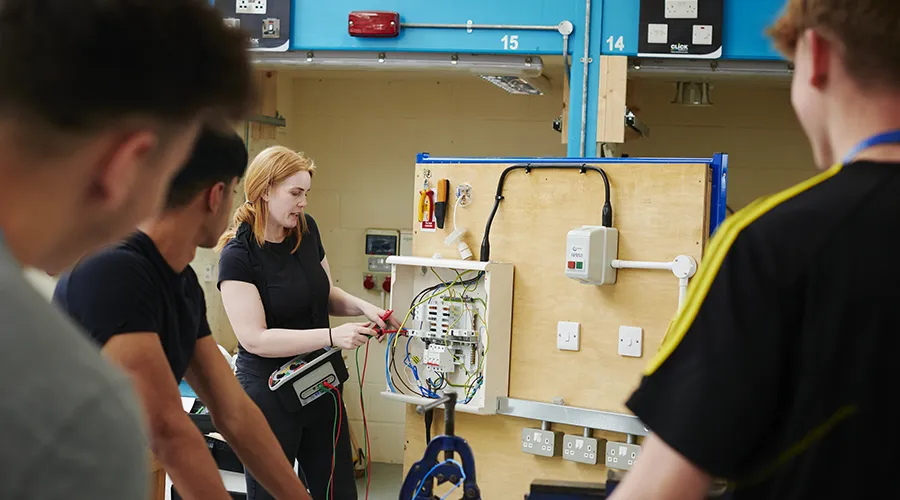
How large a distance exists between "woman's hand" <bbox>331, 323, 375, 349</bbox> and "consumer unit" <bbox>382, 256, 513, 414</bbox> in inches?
11.5

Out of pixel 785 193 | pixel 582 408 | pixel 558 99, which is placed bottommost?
pixel 582 408

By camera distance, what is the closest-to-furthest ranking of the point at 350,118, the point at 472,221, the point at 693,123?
the point at 472,221 → the point at 693,123 → the point at 350,118

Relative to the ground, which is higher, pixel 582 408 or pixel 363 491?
pixel 582 408

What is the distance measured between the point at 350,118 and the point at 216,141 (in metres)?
3.99

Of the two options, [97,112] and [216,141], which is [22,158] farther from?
[216,141]

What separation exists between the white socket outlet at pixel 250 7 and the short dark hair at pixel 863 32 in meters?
3.46

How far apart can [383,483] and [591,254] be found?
260 centimetres

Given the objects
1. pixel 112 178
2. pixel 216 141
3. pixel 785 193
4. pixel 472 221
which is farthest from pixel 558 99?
pixel 112 178

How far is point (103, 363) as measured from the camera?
0.60 meters

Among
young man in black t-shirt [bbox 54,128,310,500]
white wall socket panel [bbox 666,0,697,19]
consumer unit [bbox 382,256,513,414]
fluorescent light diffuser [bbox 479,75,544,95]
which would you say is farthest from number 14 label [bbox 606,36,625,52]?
young man in black t-shirt [bbox 54,128,310,500]

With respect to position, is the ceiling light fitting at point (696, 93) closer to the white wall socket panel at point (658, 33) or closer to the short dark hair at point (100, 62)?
the white wall socket panel at point (658, 33)

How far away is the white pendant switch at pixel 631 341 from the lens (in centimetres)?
321

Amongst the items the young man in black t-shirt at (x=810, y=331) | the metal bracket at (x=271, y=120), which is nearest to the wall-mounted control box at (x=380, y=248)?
the metal bracket at (x=271, y=120)

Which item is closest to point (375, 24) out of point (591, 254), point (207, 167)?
point (591, 254)
